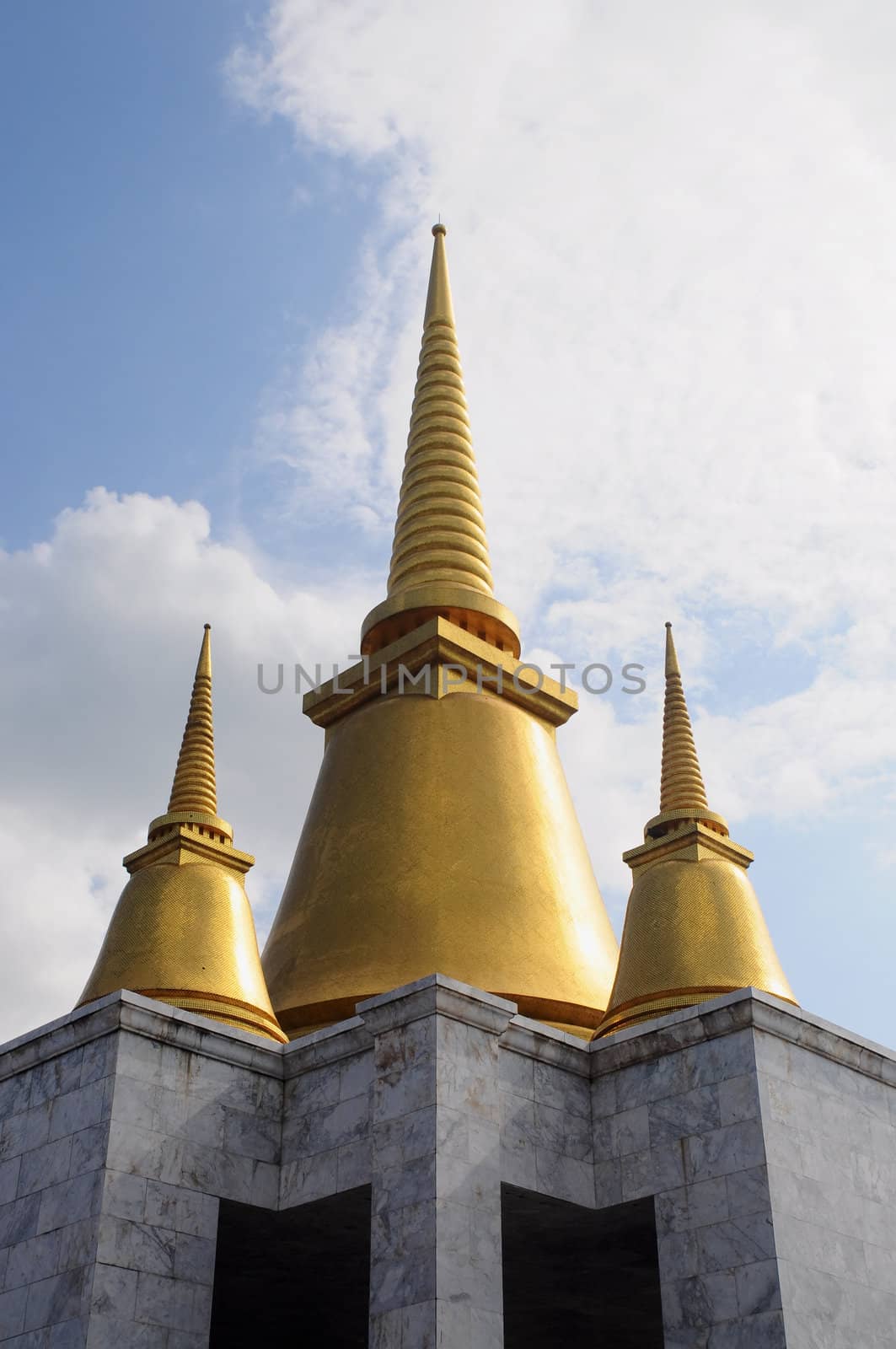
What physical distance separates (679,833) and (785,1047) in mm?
4398

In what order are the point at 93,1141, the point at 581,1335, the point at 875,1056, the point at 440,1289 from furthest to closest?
the point at 581,1335 → the point at 875,1056 → the point at 93,1141 → the point at 440,1289

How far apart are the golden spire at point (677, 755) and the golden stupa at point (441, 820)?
128cm

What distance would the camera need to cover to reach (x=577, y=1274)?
15.3m

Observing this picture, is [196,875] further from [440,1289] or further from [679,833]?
[440,1289]

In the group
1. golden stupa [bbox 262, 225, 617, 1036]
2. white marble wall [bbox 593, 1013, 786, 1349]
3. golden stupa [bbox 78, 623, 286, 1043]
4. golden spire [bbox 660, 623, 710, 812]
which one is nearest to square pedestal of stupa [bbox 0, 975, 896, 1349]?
white marble wall [bbox 593, 1013, 786, 1349]

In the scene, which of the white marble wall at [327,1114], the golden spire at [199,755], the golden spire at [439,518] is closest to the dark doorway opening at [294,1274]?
the white marble wall at [327,1114]

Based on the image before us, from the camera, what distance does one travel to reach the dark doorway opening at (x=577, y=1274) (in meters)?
13.7

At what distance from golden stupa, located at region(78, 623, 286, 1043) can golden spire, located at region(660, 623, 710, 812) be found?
5.17 meters

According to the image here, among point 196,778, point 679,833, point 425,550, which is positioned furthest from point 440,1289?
point 425,550

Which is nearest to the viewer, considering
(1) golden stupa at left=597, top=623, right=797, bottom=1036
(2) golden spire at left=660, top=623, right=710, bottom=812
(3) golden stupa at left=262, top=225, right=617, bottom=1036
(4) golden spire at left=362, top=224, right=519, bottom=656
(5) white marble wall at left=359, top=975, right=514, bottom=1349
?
(5) white marble wall at left=359, top=975, right=514, bottom=1349

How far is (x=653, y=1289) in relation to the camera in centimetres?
1563

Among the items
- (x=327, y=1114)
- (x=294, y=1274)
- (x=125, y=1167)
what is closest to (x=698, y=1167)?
(x=327, y=1114)

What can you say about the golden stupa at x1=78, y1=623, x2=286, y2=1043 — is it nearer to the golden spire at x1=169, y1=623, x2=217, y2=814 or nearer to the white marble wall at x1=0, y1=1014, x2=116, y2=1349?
the golden spire at x1=169, y1=623, x2=217, y2=814

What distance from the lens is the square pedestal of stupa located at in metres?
12.1
